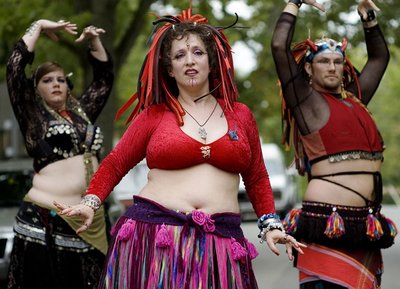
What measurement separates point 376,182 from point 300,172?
49cm

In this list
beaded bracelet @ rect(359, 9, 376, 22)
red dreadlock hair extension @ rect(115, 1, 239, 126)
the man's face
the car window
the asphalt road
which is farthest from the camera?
the car window

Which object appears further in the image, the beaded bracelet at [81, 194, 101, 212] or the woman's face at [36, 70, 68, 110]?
the woman's face at [36, 70, 68, 110]

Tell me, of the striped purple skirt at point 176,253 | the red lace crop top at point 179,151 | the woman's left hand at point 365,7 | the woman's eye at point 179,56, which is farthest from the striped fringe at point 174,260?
the woman's left hand at point 365,7

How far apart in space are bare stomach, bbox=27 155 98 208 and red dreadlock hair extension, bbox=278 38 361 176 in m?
1.32

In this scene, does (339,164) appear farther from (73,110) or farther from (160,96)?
(73,110)

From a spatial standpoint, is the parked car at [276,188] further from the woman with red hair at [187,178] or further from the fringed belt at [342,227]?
the woman with red hair at [187,178]

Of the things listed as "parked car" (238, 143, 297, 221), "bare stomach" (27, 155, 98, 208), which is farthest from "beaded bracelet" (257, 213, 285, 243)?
"parked car" (238, 143, 297, 221)

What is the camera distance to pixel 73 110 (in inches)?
246

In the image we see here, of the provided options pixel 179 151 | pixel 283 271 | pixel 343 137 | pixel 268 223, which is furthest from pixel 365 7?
pixel 283 271

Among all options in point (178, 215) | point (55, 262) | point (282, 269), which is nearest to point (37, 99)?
point (55, 262)

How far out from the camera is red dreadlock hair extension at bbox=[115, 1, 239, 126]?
14.5 ft

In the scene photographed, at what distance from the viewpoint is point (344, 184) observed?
5.37 m

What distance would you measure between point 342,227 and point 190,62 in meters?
1.53

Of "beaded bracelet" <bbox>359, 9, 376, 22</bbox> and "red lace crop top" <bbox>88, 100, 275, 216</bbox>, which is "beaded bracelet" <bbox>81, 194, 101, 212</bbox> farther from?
"beaded bracelet" <bbox>359, 9, 376, 22</bbox>
